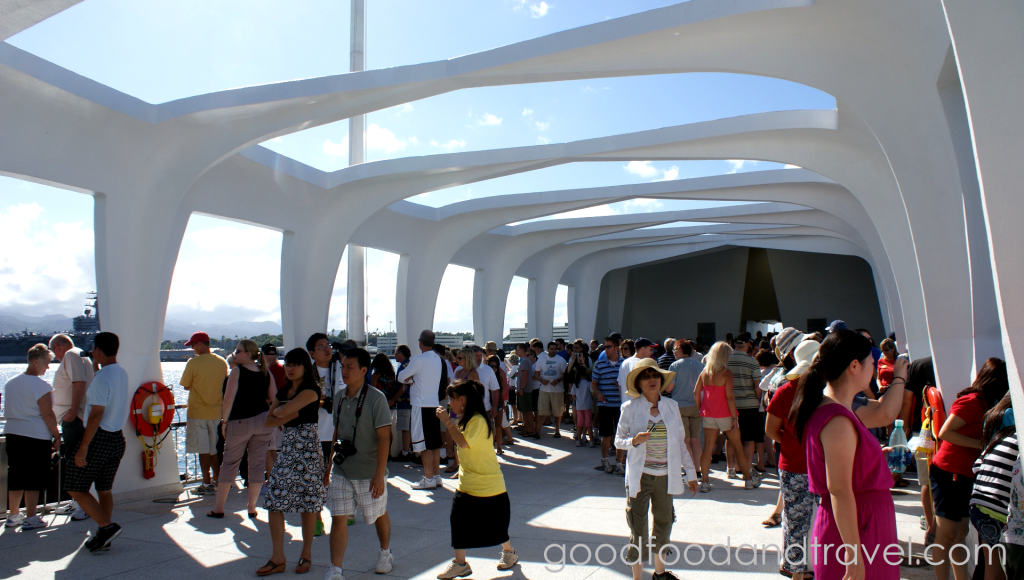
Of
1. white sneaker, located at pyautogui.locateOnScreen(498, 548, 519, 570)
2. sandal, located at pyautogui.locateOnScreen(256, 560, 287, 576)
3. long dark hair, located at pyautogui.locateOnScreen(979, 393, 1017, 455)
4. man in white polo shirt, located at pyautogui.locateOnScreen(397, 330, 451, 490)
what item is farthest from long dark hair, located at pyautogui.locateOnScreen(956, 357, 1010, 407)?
man in white polo shirt, located at pyautogui.locateOnScreen(397, 330, 451, 490)

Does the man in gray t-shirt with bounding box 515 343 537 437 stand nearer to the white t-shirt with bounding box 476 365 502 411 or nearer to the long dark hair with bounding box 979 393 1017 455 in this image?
the white t-shirt with bounding box 476 365 502 411

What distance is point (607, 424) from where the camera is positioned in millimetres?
8062

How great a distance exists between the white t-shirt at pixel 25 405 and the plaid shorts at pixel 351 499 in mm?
3353

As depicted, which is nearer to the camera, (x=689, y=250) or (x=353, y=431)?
(x=353, y=431)

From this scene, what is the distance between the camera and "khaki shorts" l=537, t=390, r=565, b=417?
10914mm

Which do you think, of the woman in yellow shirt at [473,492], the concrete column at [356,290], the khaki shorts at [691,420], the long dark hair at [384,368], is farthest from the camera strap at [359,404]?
the concrete column at [356,290]

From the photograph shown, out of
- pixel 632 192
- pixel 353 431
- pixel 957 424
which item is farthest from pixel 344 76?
pixel 632 192

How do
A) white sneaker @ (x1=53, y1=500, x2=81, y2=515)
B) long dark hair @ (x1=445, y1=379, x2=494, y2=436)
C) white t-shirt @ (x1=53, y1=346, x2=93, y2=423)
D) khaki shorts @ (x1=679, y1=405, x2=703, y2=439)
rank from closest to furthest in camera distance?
long dark hair @ (x1=445, y1=379, x2=494, y2=436) < white t-shirt @ (x1=53, y1=346, x2=93, y2=423) < white sneaker @ (x1=53, y1=500, x2=81, y2=515) < khaki shorts @ (x1=679, y1=405, x2=703, y2=439)

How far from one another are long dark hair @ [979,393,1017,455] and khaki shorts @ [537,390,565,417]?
313 inches

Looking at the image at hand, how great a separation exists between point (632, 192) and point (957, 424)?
1169 cm

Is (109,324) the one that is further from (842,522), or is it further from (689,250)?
(689,250)

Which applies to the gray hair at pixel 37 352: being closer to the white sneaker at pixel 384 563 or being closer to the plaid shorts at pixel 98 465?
the plaid shorts at pixel 98 465

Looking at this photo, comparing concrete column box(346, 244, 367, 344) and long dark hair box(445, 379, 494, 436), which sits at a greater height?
concrete column box(346, 244, 367, 344)

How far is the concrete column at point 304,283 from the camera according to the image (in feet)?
38.4
